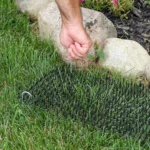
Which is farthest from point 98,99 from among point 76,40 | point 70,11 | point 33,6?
point 33,6

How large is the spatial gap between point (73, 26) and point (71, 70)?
29.8 inches

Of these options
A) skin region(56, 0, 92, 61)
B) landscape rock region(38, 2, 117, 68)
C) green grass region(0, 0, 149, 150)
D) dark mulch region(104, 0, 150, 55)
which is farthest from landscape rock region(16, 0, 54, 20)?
skin region(56, 0, 92, 61)

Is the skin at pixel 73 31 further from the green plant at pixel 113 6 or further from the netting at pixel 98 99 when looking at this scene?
the green plant at pixel 113 6

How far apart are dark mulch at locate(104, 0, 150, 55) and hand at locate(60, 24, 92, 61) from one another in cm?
119

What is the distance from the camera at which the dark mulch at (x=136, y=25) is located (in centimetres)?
409

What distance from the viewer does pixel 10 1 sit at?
14.5ft

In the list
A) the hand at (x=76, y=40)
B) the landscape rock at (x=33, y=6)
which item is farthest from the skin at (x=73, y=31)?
the landscape rock at (x=33, y=6)

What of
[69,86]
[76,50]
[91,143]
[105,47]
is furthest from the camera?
[105,47]

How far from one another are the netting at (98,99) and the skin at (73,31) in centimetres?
51

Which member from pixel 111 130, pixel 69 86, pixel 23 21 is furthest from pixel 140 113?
pixel 23 21

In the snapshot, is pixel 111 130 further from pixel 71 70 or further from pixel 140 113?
pixel 71 70

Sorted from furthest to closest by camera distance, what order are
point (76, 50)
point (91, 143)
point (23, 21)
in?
point (23, 21) → point (91, 143) → point (76, 50)

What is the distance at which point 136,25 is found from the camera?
4203 millimetres

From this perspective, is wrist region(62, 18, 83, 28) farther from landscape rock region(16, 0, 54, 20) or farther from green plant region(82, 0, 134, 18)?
landscape rock region(16, 0, 54, 20)
